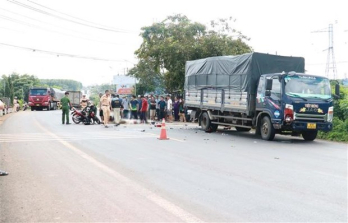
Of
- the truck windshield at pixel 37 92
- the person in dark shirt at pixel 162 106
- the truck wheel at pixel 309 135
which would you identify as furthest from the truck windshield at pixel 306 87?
the truck windshield at pixel 37 92

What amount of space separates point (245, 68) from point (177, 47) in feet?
46.9

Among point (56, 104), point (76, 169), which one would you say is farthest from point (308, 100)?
point (56, 104)

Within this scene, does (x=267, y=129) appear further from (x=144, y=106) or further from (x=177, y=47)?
(x=177, y=47)

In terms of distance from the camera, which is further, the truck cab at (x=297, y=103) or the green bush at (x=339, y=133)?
the green bush at (x=339, y=133)

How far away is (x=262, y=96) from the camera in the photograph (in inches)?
594

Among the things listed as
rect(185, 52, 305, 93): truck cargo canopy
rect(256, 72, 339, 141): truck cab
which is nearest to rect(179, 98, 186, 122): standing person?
rect(185, 52, 305, 93): truck cargo canopy

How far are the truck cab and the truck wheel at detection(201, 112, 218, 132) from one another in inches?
170

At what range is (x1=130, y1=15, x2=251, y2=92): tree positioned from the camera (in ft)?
98.9

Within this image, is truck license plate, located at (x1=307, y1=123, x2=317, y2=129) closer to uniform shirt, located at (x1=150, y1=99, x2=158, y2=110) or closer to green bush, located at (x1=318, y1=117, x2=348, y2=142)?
green bush, located at (x1=318, y1=117, x2=348, y2=142)

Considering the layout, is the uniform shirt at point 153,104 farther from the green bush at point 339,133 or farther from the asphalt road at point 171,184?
the asphalt road at point 171,184

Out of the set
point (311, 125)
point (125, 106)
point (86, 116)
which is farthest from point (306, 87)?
point (125, 106)

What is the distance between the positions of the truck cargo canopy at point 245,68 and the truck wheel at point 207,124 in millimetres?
1487

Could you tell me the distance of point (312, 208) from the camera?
555cm

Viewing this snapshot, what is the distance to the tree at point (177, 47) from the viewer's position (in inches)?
1187
